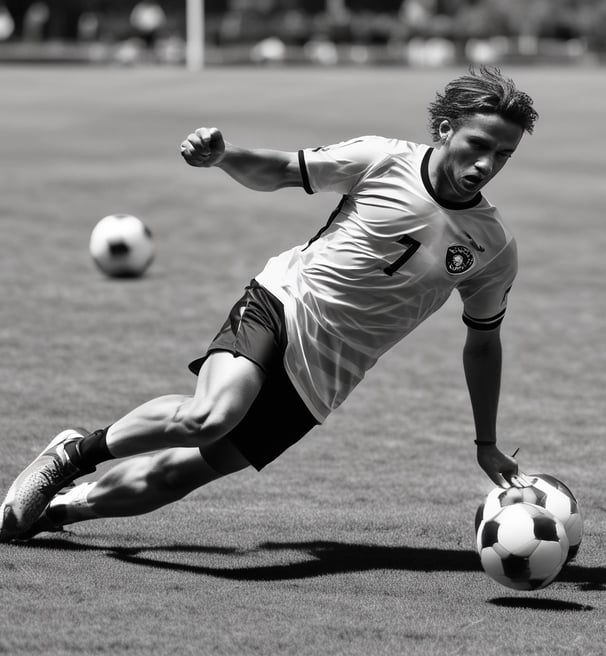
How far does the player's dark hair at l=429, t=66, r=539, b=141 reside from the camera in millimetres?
5352

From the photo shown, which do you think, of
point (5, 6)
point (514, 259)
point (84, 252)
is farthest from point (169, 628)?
point (5, 6)

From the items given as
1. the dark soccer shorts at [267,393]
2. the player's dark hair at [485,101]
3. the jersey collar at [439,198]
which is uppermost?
the player's dark hair at [485,101]

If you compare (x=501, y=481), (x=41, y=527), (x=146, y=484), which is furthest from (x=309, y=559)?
(x=41, y=527)

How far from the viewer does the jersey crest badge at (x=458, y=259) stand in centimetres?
554

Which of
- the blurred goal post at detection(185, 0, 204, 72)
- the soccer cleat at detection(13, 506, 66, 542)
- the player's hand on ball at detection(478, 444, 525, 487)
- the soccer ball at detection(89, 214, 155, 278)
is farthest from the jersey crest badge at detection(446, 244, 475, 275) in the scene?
the blurred goal post at detection(185, 0, 204, 72)

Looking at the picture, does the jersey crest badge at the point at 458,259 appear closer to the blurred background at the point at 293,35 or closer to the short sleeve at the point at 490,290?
the short sleeve at the point at 490,290

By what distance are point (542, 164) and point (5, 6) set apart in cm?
5281

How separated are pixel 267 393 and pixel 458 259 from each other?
0.97m

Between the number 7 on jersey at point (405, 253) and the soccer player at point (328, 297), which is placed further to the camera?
the number 7 on jersey at point (405, 253)

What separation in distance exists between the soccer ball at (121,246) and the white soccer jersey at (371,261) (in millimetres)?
7513

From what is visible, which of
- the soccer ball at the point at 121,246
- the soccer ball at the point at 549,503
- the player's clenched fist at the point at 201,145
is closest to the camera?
the player's clenched fist at the point at 201,145

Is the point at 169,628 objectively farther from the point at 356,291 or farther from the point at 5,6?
the point at 5,6

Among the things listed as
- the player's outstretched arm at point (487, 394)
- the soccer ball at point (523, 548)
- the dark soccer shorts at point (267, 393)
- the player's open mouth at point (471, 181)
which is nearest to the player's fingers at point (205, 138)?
the dark soccer shorts at point (267, 393)

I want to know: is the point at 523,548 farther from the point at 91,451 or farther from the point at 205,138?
the point at 205,138
